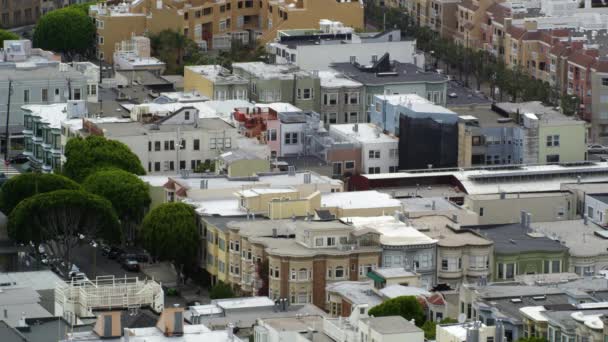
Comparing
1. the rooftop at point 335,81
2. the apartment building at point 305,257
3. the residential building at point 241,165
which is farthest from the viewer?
the rooftop at point 335,81

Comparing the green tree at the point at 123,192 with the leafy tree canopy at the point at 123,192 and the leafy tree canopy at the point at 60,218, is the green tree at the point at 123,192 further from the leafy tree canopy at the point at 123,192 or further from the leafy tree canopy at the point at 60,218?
the leafy tree canopy at the point at 60,218

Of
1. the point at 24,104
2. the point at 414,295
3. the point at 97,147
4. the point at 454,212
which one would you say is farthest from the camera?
the point at 24,104

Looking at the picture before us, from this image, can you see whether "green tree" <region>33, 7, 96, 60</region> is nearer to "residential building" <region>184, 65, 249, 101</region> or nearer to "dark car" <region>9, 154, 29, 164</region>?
"residential building" <region>184, 65, 249, 101</region>

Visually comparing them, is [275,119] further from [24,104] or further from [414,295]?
[414,295]

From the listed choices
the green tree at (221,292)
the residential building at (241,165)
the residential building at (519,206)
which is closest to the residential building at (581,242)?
the residential building at (519,206)

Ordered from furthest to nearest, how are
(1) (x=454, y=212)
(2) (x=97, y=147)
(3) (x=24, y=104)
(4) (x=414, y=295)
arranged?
1. (3) (x=24, y=104)
2. (2) (x=97, y=147)
3. (1) (x=454, y=212)
4. (4) (x=414, y=295)

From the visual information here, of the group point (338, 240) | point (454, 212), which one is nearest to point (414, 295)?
point (338, 240)

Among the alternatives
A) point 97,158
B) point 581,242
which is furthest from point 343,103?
point 581,242
